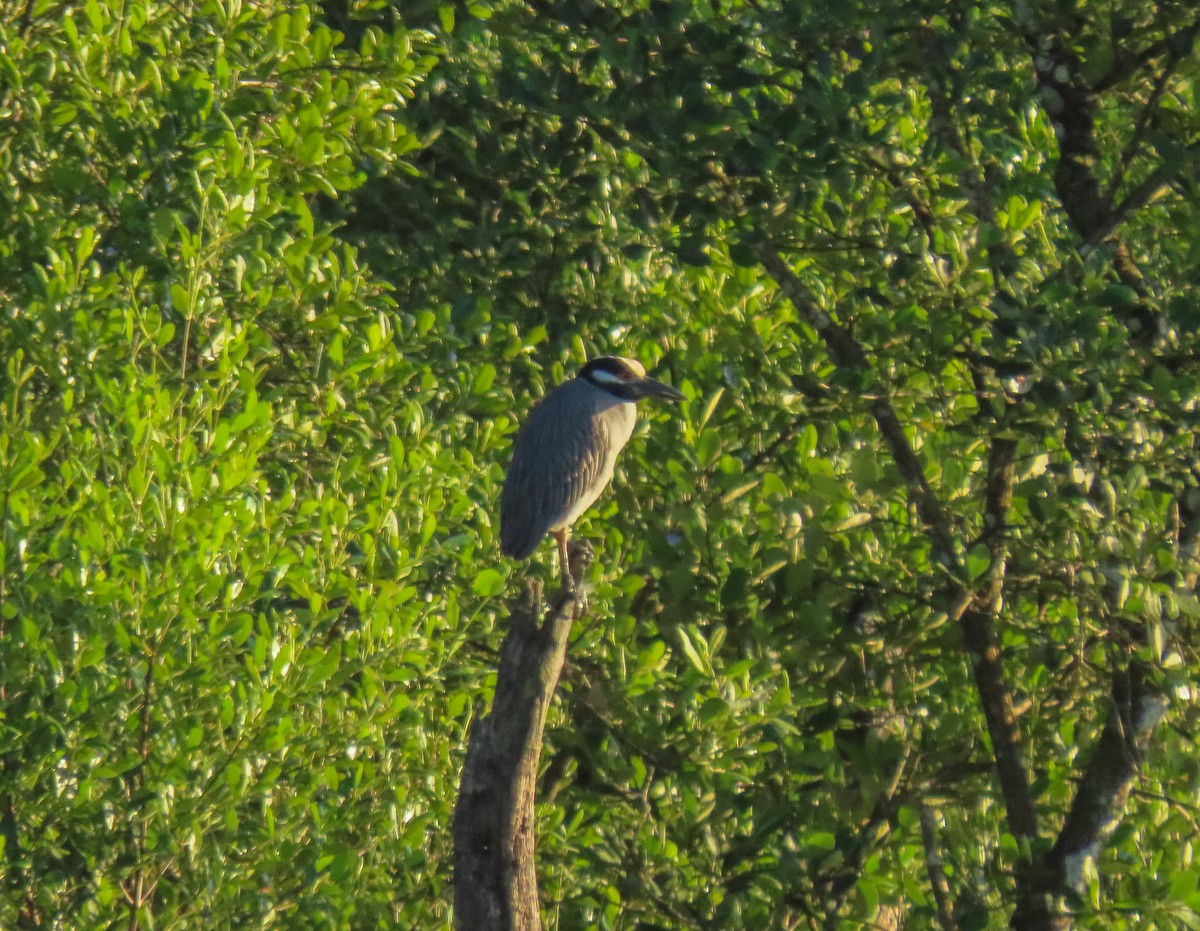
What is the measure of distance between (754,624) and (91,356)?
2430mm

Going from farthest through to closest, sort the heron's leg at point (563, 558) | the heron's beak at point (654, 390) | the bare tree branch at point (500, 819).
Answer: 1. the heron's beak at point (654, 390)
2. the heron's leg at point (563, 558)
3. the bare tree branch at point (500, 819)

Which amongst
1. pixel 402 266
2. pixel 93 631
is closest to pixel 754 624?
pixel 93 631

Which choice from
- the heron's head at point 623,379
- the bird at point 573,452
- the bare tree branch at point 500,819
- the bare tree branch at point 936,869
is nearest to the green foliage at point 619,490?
the bare tree branch at point 936,869

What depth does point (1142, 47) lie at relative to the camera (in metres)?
6.07

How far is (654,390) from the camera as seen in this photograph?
24.0ft

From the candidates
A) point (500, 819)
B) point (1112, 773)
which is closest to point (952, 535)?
point (1112, 773)

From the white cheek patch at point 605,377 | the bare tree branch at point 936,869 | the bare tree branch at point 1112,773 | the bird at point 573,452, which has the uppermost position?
the white cheek patch at point 605,377

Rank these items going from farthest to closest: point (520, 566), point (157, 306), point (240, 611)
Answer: point (520, 566) < point (157, 306) < point (240, 611)

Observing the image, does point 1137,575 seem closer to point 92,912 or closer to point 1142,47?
point 1142,47

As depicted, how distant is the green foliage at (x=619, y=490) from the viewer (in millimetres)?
4945

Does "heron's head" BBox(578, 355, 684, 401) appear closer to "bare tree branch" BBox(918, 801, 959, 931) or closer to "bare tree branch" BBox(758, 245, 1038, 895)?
"bare tree branch" BBox(758, 245, 1038, 895)

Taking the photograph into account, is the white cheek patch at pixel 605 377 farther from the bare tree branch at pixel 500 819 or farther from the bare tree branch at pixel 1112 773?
the bare tree branch at pixel 500 819

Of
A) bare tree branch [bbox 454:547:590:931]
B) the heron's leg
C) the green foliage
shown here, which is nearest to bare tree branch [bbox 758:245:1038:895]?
the green foliage

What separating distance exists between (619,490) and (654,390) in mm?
662
